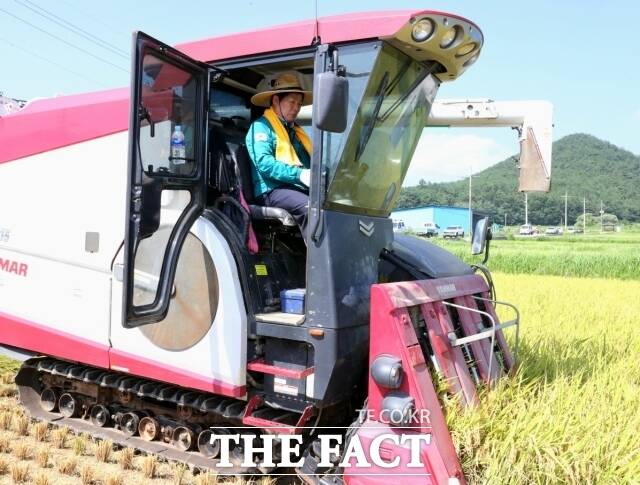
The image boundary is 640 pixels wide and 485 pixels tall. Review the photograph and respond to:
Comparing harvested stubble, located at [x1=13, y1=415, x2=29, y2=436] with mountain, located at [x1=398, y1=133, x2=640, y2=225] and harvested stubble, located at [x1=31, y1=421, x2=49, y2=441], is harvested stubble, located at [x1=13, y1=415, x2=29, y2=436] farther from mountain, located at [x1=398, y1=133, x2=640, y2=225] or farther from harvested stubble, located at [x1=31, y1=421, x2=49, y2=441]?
mountain, located at [x1=398, y1=133, x2=640, y2=225]

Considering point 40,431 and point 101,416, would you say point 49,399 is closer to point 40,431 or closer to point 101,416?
point 40,431

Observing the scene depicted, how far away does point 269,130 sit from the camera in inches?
141

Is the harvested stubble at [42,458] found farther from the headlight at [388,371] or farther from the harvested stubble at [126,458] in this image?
the headlight at [388,371]

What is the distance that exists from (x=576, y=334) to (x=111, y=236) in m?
5.04

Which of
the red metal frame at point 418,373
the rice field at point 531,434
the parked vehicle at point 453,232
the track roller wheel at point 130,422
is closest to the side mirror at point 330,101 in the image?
the red metal frame at point 418,373

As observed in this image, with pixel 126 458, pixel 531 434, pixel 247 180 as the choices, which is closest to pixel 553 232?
pixel 247 180

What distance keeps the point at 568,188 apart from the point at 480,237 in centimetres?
10005

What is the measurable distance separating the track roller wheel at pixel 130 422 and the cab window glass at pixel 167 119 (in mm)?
1832

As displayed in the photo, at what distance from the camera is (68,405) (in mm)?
4453

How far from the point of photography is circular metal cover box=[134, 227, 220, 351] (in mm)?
3418

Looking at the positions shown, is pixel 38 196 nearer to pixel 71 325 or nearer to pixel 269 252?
pixel 71 325

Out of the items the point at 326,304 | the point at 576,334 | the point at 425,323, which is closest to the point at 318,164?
the point at 326,304

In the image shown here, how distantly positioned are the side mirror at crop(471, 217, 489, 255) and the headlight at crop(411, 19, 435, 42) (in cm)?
163

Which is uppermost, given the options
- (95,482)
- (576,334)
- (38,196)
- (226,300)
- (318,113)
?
(318,113)
